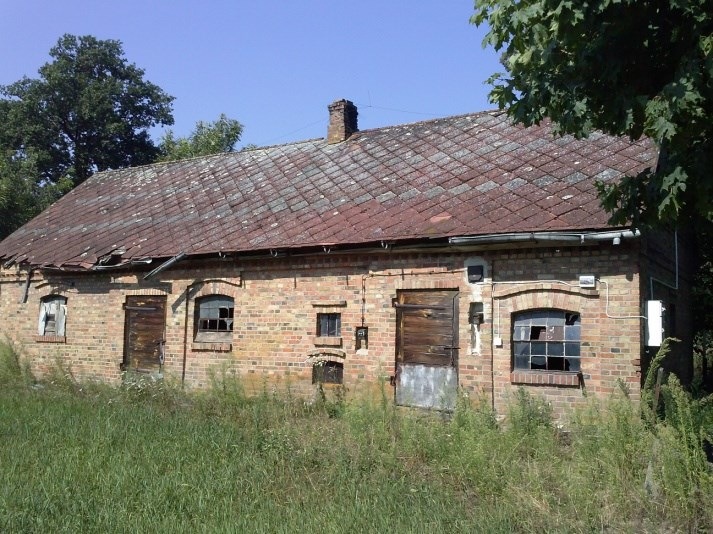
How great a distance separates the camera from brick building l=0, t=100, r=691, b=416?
9.58m

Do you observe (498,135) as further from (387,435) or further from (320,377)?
(387,435)

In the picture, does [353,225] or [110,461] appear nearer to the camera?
[110,461]

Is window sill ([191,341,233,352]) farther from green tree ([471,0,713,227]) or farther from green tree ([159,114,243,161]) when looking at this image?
green tree ([159,114,243,161])

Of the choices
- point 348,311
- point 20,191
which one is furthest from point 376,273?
point 20,191

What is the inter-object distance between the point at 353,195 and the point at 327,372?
139 inches

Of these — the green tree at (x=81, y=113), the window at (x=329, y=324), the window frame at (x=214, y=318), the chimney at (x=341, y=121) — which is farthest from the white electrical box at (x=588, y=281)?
the green tree at (x=81, y=113)

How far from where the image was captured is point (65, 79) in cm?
3300

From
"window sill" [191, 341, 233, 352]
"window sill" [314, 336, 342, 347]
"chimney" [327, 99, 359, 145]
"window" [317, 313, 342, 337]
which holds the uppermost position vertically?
"chimney" [327, 99, 359, 145]

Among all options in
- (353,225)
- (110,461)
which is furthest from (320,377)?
(110,461)

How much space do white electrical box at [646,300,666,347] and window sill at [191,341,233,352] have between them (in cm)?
740

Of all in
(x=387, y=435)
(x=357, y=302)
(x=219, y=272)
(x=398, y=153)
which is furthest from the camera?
(x=398, y=153)

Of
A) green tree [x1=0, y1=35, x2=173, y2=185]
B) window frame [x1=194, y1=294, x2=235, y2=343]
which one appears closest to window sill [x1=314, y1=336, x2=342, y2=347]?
window frame [x1=194, y1=294, x2=235, y2=343]

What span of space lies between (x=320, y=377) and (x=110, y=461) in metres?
4.94

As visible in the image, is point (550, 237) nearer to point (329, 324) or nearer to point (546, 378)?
point (546, 378)
